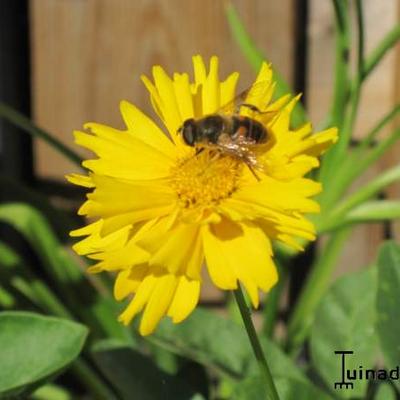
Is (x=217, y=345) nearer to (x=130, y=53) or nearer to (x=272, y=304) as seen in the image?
(x=272, y=304)

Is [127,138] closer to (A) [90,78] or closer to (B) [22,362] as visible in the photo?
(B) [22,362]

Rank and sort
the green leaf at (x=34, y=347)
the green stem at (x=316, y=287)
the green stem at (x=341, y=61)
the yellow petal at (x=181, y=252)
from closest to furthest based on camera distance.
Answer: the yellow petal at (x=181, y=252)
the green leaf at (x=34, y=347)
the green stem at (x=341, y=61)
the green stem at (x=316, y=287)

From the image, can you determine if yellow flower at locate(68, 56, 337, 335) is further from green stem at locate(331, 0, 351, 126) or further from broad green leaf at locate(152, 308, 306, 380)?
green stem at locate(331, 0, 351, 126)

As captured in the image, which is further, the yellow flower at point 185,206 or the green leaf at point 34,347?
the green leaf at point 34,347

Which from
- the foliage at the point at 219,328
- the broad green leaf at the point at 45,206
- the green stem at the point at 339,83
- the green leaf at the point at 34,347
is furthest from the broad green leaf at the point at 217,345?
the broad green leaf at the point at 45,206

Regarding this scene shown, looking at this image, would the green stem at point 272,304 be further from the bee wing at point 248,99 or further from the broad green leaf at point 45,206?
the bee wing at point 248,99

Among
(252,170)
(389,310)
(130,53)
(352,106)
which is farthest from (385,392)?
(130,53)

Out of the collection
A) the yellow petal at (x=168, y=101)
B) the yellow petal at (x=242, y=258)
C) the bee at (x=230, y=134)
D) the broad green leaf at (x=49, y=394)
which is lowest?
the broad green leaf at (x=49, y=394)
